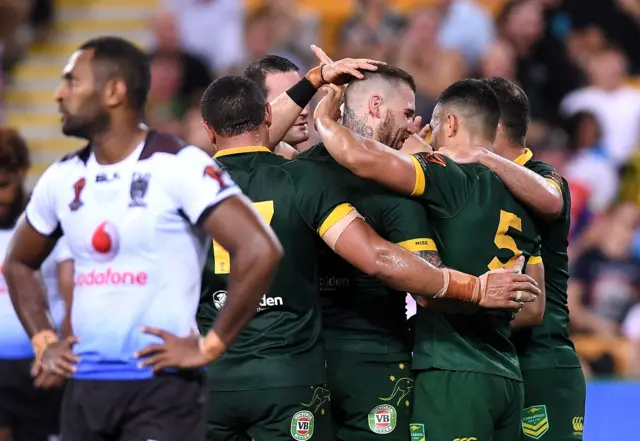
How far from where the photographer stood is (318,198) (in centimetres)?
505

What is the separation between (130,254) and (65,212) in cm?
32

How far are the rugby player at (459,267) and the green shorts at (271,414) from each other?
452 millimetres

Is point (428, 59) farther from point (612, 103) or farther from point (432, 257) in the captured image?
point (432, 257)

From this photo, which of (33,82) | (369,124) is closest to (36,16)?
(33,82)

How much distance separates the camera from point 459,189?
5164 mm

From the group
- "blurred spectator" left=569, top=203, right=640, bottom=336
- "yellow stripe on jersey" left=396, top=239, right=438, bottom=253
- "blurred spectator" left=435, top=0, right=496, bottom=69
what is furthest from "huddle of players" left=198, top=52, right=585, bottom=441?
"blurred spectator" left=435, top=0, right=496, bottom=69

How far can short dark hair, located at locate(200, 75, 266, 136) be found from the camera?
527 centimetres

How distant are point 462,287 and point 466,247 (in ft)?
0.86

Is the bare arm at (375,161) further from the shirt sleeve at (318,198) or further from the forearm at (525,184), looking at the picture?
the forearm at (525,184)

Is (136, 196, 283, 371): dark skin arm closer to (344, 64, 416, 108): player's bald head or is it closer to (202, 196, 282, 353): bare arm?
(202, 196, 282, 353): bare arm

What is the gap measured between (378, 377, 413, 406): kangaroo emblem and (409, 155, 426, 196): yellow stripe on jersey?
0.87 metres

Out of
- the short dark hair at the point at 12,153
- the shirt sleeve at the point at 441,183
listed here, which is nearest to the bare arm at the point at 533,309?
the shirt sleeve at the point at 441,183

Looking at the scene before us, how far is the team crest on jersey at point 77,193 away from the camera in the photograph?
4109mm

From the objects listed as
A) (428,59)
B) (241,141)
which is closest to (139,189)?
(241,141)
